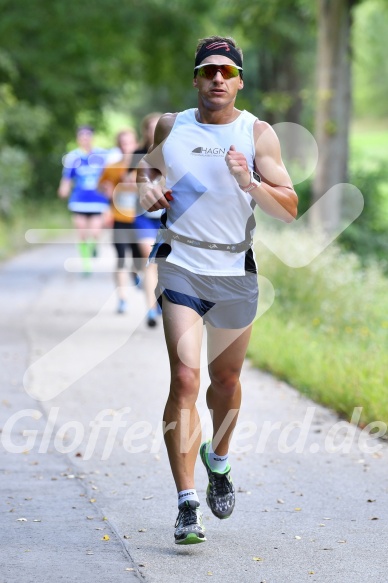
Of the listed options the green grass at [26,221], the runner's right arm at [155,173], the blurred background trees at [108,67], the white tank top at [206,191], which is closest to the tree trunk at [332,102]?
the blurred background trees at [108,67]

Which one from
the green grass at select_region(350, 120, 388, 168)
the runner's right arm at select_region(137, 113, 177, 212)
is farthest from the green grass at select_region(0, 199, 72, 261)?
the runner's right arm at select_region(137, 113, 177, 212)

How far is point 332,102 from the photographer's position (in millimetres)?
16016

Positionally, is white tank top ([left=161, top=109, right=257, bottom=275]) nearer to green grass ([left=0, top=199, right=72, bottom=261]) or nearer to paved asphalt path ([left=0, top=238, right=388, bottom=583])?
paved asphalt path ([left=0, top=238, right=388, bottom=583])

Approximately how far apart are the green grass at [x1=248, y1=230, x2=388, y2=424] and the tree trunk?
2.34 meters

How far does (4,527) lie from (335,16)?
1170 centimetres

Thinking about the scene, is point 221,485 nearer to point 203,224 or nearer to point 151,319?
point 203,224

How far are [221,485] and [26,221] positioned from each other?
27373 mm

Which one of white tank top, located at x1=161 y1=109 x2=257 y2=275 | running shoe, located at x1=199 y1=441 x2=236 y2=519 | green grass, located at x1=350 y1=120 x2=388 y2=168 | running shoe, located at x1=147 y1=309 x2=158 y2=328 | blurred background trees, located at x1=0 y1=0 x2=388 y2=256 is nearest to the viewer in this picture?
white tank top, located at x1=161 y1=109 x2=257 y2=275

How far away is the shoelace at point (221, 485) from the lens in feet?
17.9

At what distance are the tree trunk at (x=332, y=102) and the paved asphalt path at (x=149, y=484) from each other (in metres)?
6.18

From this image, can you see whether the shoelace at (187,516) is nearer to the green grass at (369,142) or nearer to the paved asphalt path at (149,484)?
the paved asphalt path at (149,484)

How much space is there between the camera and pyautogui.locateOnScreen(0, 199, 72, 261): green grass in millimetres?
25484

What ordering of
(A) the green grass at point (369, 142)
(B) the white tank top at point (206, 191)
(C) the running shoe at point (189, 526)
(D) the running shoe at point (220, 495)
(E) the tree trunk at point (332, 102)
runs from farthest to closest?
(A) the green grass at point (369, 142), (E) the tree trunk at point (332, 102), (D) the running shoe at point (220, 495), (B) the white tank top at point (206, 191), (C) the running shoe at point (189, 526)

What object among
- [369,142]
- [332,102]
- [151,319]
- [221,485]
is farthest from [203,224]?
[369,142]
